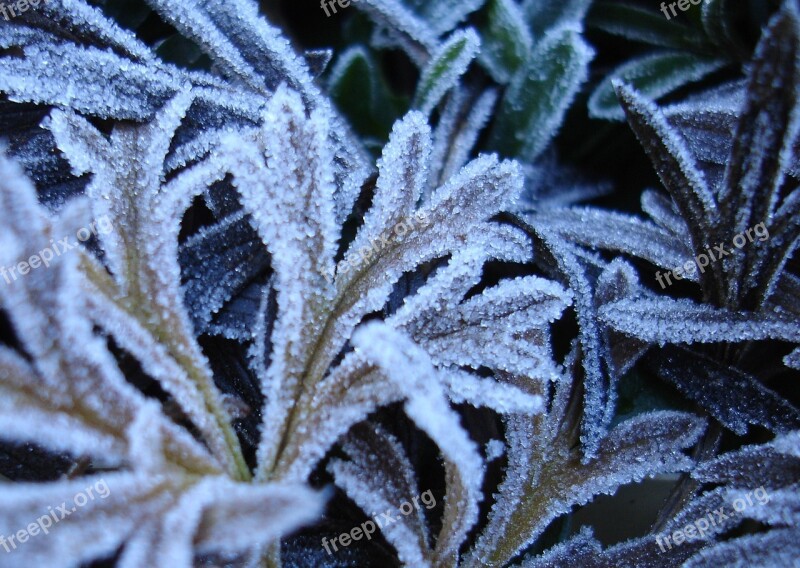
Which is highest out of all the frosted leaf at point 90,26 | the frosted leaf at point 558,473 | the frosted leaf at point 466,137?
the frosted leaf at point 90,26

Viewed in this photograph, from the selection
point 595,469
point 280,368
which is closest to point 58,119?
point 280,368

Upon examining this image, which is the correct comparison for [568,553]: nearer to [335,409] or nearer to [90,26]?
[335,409]

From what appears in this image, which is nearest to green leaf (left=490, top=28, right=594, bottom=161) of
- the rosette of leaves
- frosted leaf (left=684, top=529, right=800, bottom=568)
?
the rosette of leaves

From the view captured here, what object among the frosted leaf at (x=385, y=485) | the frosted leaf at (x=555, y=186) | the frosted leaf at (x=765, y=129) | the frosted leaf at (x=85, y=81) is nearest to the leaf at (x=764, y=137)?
the frosted leaf at (x=765, y=129)

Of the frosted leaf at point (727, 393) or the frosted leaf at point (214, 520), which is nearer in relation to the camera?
the frosted leaf at point (214, 520)

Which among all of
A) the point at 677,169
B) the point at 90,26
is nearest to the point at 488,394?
the point at 677,169

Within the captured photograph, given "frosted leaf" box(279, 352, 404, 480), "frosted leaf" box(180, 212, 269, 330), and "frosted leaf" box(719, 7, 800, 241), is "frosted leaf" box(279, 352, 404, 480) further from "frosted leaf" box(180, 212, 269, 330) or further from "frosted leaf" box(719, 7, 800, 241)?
"frosted leaf" box(719, 7, 800, 241)

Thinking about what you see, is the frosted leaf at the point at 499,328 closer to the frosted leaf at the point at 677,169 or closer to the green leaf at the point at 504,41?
the frosted leaf at the point at 677,169
